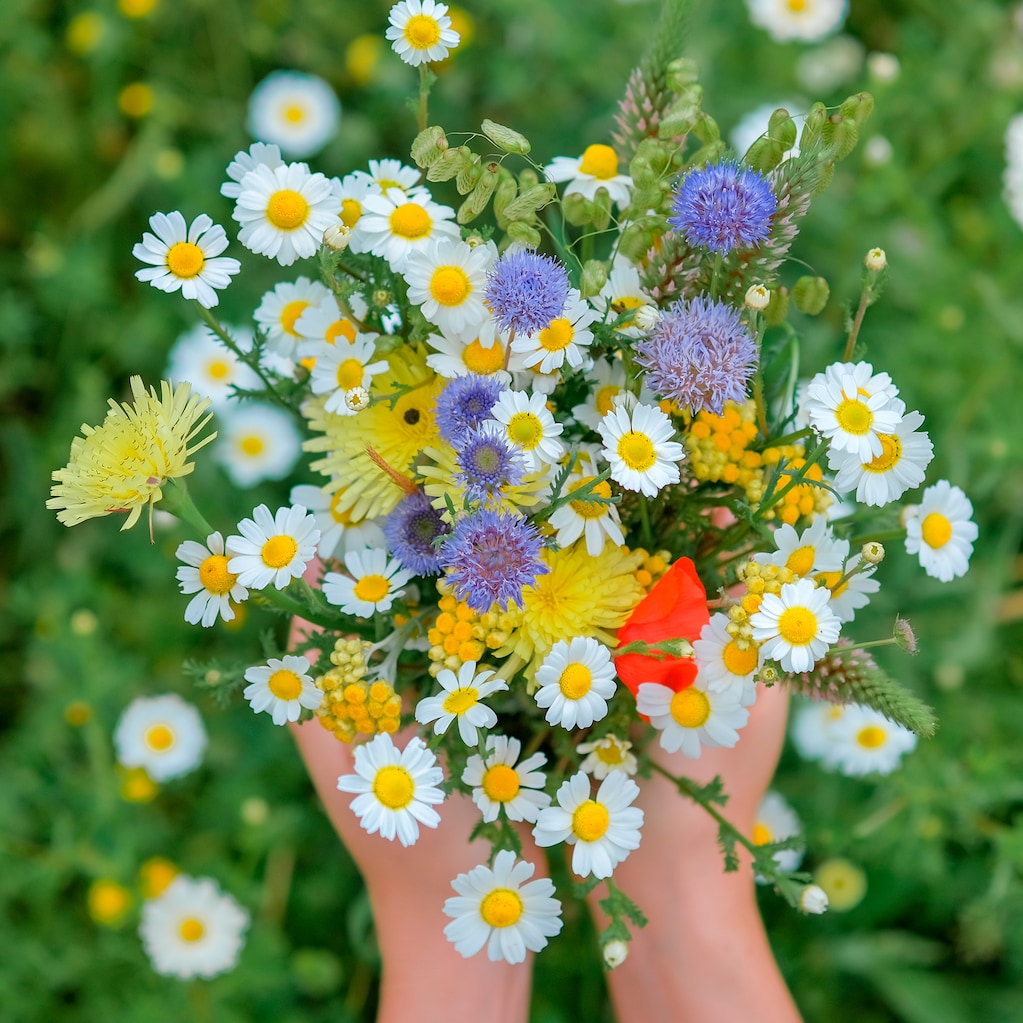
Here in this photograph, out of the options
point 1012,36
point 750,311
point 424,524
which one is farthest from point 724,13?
point 424,524

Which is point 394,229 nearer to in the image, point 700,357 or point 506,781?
point 700,357

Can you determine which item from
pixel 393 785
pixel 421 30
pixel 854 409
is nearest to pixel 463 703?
pixel 393 785

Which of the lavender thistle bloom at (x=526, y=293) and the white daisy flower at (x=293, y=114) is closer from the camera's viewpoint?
the lavender thistle bloom at (x=526, y=293)

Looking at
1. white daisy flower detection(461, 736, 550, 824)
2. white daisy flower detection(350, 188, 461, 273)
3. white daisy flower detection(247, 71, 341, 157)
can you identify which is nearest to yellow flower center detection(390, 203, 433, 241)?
white daisy flower detection(350, 188, 461, 273)

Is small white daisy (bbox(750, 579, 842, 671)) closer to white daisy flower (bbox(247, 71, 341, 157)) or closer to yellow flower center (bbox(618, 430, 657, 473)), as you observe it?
yellow flower center (bbox(618, 430, 657, 473))

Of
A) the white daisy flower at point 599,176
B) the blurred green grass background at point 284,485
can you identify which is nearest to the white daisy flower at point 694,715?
the white daisy flower at point 599,176

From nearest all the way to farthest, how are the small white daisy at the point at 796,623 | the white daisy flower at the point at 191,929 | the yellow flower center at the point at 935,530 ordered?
the small white daisy at the point at 796,623, the yellow flower center at the point at 935,530, the white daisy flower at the point at 191,929

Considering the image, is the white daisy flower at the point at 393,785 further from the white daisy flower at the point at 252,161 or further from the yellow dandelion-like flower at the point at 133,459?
the white daisy flower at the point at 252,161
